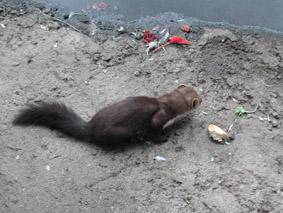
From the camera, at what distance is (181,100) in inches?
234

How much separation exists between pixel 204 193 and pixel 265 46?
92.1 inches

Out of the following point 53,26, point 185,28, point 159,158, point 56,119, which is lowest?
point 159,158

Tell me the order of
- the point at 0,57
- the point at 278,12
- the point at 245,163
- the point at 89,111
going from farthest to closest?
1. the point at 278,12
2. the point at 0,57
3. the point at 89,111
4. the point at 245,163

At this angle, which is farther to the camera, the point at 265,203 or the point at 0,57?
the point at 0,57

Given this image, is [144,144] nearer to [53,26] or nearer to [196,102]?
[196,102]

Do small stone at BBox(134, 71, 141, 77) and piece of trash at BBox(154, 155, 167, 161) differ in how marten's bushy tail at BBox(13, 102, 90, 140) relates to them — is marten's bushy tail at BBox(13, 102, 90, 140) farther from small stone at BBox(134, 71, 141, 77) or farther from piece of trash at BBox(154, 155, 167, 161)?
small stone at BBox(134, 71, 141, 77)

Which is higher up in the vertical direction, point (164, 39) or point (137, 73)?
point (164, 39)

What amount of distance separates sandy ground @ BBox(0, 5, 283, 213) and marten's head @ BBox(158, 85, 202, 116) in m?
0.18

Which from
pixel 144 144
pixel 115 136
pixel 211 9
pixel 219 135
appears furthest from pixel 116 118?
pixel 211 9

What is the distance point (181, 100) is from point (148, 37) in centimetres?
131

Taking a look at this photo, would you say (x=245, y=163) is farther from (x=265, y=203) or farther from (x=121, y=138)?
(x=121, y=138)

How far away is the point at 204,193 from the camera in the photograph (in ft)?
17.5

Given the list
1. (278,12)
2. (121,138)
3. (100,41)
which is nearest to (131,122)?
(121,138)

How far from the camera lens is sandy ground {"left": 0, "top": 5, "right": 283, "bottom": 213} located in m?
5.29
